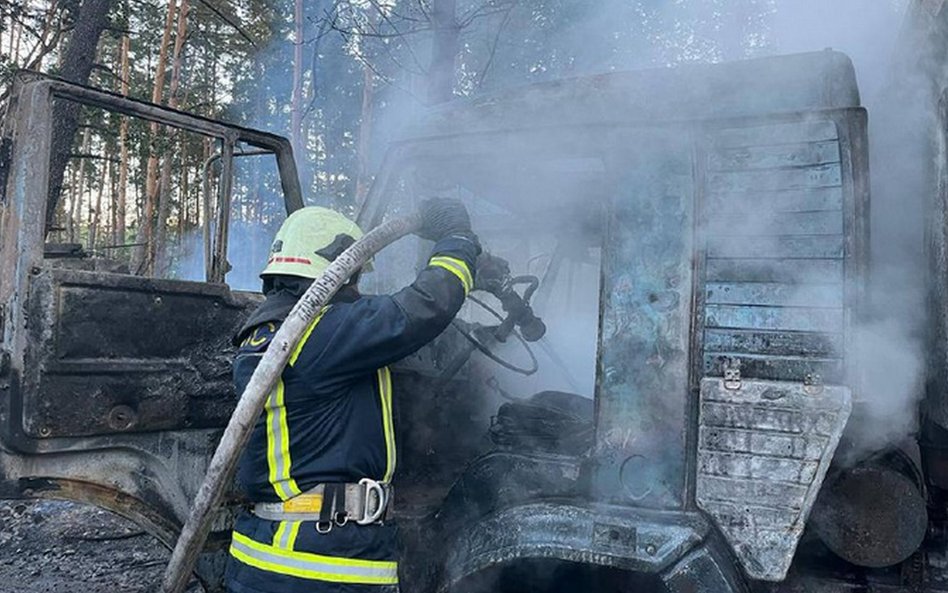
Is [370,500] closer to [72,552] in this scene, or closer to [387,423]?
[387,423]

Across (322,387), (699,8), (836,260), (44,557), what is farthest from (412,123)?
(699,8)

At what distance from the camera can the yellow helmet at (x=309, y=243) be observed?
8.09 feet

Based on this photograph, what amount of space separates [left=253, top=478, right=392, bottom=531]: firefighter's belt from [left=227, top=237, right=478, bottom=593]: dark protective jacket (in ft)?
0.08

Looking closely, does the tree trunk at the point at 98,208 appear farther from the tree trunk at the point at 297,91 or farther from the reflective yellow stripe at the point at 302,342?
the reflective yellow stripe at the point at 302,342

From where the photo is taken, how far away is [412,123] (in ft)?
10.5

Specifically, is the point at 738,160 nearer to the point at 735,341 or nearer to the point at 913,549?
the point at 735,341

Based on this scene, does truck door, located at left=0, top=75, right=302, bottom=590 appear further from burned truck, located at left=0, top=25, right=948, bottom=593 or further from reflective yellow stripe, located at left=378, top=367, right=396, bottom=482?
reflective yellow stripe, located at left=378, top=367, right=396, bottom=482

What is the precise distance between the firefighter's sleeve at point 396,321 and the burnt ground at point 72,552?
10.7 ft

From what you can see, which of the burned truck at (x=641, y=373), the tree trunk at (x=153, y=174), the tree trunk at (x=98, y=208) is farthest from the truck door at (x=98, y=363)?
the tree trunk at (x=98, y=208)

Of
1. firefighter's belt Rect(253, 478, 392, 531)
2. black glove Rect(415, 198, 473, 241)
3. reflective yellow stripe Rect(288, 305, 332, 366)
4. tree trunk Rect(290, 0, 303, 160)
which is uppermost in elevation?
tree trunk Rect(290, 0, 303, 160)

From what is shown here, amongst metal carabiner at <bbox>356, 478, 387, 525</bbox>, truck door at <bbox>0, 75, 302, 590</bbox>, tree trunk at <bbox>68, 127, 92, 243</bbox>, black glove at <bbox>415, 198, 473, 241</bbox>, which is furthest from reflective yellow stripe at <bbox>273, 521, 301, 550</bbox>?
tree trunk at <bbox>68, 127, 92, 243</bbox>

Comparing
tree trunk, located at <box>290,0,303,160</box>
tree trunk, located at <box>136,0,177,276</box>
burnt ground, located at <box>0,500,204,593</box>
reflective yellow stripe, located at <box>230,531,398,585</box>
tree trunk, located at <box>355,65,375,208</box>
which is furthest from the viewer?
tree trunk, located at <box>355,65,375,208</box>

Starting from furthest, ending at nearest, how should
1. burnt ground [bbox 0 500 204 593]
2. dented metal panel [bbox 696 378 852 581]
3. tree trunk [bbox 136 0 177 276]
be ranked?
1. tree trunk [bbox 136 0 177 276]
2. burnt ground [bbox 0 500 204 593]
3. dented metal panel [bbox 696 378 852 581]

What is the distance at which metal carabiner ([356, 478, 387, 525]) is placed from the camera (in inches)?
91.7
